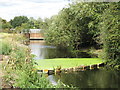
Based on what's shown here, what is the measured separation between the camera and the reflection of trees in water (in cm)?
496

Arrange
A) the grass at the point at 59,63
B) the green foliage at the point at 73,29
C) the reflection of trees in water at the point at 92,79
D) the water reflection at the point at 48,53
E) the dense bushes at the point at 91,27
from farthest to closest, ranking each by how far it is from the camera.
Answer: the green foliage at the point at 73,29, the water reflection at the point at 48,53, the dense bushes at the point at 91,27, the grass at the point at 59,63, the reflection of trees in water at the point at 92,79

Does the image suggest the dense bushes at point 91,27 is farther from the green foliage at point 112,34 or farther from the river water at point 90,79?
the river water at point 90,79

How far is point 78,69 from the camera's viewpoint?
679cm

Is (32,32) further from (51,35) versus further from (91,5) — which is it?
(91,5)

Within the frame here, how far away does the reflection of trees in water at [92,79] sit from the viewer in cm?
496

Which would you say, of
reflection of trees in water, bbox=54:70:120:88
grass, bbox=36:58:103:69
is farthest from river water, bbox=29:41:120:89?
grass, bbox=36:58:103:69

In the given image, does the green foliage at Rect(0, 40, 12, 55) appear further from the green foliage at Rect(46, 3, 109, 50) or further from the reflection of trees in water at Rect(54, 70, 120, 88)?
the green foliage at Rect(46, 3, 109, 50)

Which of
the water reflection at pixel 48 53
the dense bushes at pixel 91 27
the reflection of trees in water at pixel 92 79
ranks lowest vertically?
the reflection of trees in water at pixel 92 79

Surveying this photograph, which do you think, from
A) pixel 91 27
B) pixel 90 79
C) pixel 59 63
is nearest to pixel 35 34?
pixel 91 27

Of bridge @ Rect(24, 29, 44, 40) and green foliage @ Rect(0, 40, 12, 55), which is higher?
bridge @ Rect(24, 29, 44, 40)

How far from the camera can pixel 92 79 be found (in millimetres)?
5559

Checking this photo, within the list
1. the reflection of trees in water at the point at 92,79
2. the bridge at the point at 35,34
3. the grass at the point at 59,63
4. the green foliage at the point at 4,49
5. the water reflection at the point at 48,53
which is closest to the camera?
the reflection of trees in water at the point at 92,79

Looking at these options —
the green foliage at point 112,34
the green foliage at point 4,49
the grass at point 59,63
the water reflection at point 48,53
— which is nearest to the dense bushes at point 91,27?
the green foliage at point 112,34

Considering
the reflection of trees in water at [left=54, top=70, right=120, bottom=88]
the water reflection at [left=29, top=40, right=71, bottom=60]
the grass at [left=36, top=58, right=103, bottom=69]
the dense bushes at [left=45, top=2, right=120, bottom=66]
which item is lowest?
the reflection of trees in water at [left=54, top=70, right=120, bottom=88]
